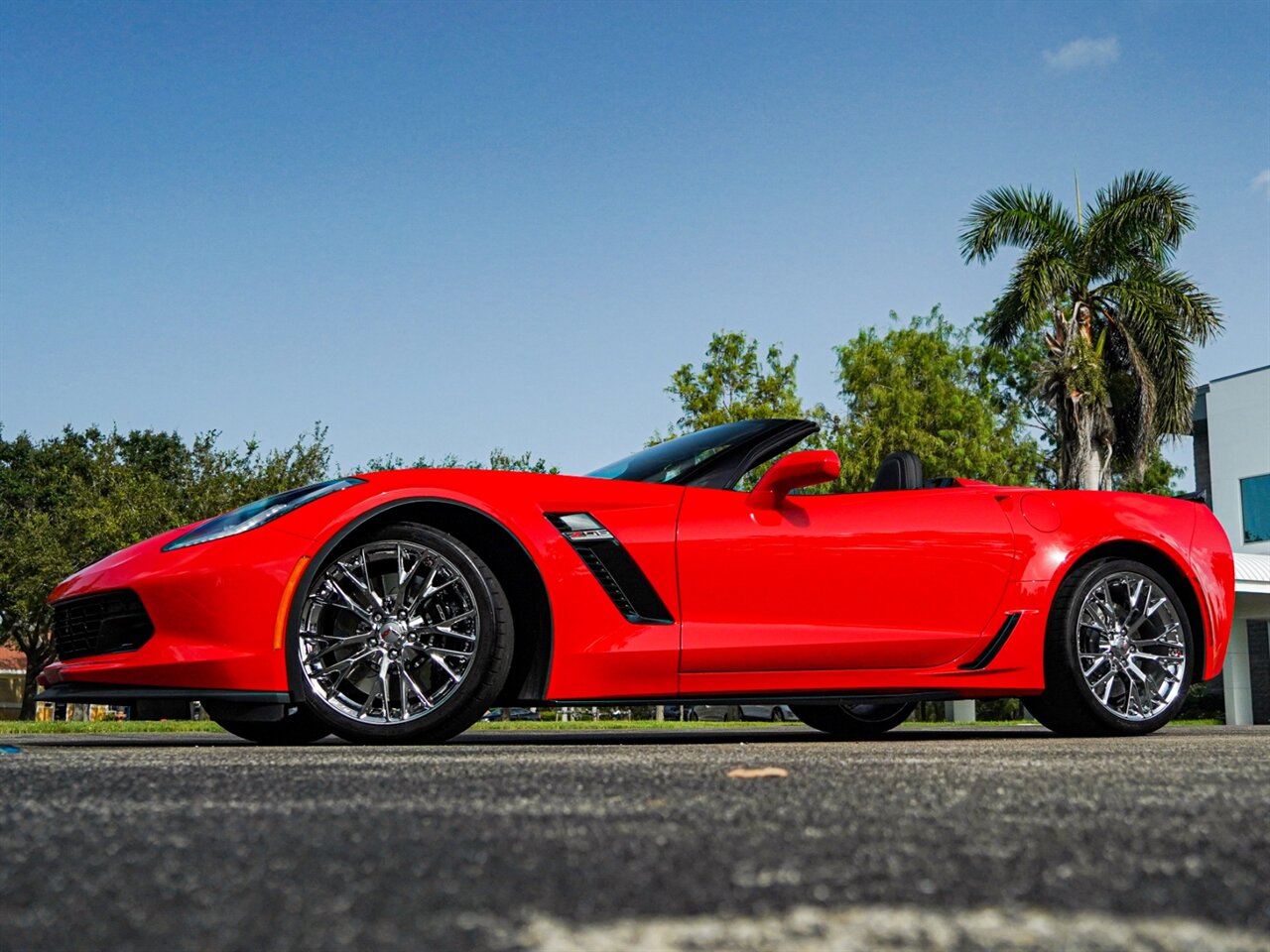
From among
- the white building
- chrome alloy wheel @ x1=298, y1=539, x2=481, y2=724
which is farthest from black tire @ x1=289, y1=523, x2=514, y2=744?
the white building

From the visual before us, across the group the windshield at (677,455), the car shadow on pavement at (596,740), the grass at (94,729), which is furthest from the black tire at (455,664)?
the grass at (94,729)

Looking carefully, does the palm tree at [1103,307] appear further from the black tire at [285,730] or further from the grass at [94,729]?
the black tire at [285,730]

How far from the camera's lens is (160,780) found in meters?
2.79

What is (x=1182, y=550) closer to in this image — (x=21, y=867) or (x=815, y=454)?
(x=815, y=454)

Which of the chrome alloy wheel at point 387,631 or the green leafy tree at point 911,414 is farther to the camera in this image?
the green leafy tree at point 911,414

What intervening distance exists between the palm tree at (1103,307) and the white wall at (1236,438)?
14.5ft

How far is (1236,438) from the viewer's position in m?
29.0

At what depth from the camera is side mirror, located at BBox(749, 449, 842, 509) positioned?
495 cm

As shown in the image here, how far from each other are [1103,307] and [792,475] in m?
21.8

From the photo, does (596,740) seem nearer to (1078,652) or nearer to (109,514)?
(1078,652)

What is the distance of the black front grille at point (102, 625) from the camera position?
4648 mm

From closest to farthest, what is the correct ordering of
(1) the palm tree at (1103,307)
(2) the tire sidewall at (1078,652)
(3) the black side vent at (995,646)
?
(3) the black side vent at (995,646) → (2) the tire sidewall at (1078,652) → (1) the palm tree at (1103,307)

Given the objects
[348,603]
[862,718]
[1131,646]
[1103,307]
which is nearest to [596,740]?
[348,603]

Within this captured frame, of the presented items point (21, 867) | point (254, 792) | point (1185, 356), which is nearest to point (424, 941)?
point (21, 867)
